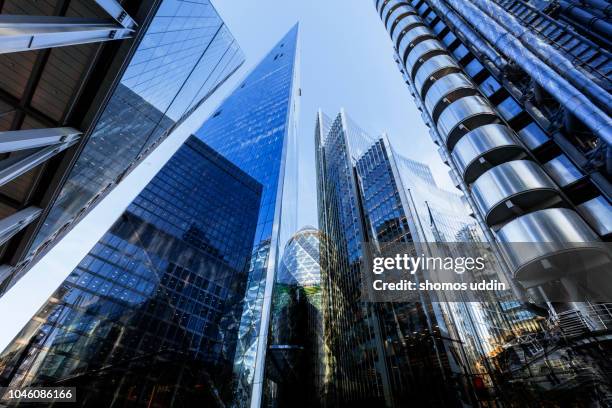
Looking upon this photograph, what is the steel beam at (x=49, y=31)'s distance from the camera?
2.65 metres

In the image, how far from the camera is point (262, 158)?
50188mm

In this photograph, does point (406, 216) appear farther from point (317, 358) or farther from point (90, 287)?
point (90, 287)

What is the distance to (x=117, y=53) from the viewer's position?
4.91 m

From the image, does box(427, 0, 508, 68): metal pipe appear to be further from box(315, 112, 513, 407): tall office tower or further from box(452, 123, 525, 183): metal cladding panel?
box(315, 112, 513, 407): tall office tower

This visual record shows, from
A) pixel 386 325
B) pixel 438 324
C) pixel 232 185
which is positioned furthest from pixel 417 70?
pixel 232 185

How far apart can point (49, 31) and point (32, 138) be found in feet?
5.68

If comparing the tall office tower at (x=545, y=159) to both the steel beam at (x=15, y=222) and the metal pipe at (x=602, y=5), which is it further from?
the steel beam at (x=15, y=222)

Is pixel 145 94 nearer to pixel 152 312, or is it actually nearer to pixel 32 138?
pixel 32 138

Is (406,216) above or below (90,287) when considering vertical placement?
above

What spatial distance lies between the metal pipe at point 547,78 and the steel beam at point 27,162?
1395 centimetres

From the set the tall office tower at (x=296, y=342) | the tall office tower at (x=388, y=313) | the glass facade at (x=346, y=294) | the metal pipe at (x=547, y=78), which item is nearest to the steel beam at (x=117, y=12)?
the metal pipe at (x=547, y=78)

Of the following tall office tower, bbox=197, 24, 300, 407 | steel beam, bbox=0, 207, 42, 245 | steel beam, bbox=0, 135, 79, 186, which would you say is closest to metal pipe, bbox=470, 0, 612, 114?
steel beam, bbox=0, 135, 79, 186

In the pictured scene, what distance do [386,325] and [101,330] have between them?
3254 cm

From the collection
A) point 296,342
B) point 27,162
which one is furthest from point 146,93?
point 296,342
